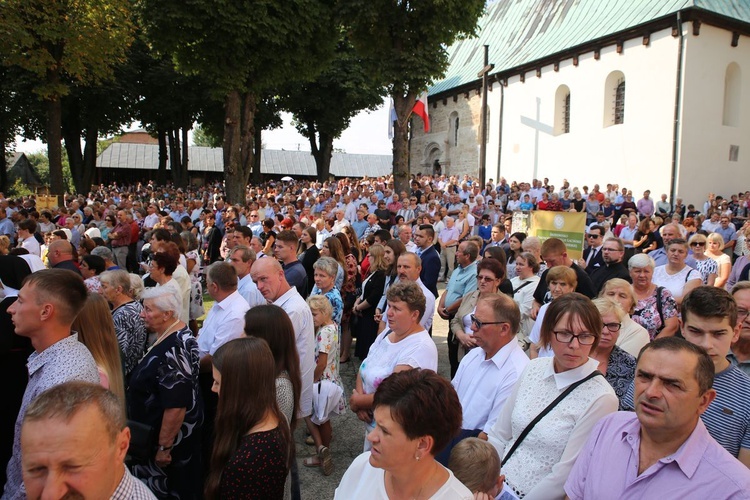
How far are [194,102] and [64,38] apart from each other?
14289mm

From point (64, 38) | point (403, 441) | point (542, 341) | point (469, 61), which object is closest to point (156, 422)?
point (403, 441)

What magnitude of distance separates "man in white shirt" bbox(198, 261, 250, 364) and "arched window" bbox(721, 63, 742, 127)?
26.7m

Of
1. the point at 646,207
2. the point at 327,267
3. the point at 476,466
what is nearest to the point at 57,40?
the point at 327,267

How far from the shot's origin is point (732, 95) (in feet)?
80.8

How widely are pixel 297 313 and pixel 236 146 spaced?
15889 millimetres

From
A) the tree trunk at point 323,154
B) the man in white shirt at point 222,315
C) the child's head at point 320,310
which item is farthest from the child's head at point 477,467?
the tree trunk at point 323,154

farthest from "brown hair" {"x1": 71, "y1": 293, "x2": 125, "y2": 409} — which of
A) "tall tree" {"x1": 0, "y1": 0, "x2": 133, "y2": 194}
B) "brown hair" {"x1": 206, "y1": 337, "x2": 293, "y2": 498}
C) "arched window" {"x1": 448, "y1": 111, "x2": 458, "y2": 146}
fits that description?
"arched window" {"x1": 448, "y1": 111, "x2": 458, "y2": 146}

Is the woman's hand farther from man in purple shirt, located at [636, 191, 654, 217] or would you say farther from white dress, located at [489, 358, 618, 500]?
man in purple shirt, located at [636, 191, 654, 217]

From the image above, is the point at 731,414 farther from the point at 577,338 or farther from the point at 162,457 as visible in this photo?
the point at 162,457

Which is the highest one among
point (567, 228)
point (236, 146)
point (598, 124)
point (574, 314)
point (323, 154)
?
point (598, 124)

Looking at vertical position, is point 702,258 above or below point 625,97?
below

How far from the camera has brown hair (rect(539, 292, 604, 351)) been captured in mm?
2902

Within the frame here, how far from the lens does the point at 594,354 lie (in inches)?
141

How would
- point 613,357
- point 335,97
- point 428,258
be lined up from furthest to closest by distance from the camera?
point 335,97
point 428,258
point 613,357
